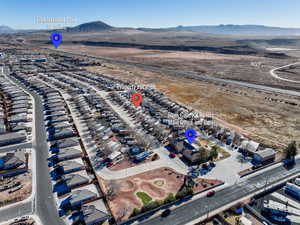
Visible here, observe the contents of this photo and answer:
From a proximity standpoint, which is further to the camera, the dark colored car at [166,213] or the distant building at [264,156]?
the distant building at [264,156]

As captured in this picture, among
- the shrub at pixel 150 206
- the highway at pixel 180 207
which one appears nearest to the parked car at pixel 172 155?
the highway at pixel 180 207

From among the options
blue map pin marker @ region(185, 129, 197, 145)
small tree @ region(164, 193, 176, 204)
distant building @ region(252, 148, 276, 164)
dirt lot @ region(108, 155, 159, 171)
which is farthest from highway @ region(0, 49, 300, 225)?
blue map pin marker @ region(185, 129, 197, 145)

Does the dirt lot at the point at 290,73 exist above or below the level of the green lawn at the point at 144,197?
above

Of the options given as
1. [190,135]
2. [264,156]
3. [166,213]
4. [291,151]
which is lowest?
[166,213]

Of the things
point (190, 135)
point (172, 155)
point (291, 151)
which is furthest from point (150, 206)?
point (291, 151)

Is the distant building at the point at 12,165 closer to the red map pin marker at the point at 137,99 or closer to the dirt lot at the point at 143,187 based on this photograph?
the dirt lot at the point at 143,187

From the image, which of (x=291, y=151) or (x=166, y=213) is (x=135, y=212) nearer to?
(x=166, y=213)

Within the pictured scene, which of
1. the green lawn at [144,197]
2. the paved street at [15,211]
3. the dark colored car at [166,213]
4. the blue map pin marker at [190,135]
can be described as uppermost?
the blue map pin marker at [190,135]
